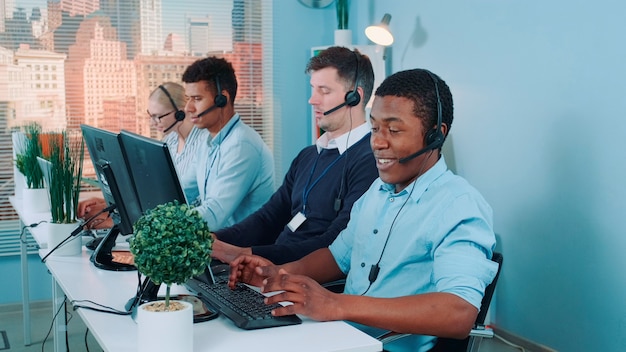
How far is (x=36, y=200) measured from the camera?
133 inches

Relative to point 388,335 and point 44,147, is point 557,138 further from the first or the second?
point 44,147

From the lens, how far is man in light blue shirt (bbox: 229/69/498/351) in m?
1.53

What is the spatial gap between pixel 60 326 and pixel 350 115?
51.6 inches

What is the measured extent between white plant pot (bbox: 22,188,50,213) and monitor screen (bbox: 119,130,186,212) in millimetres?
1709

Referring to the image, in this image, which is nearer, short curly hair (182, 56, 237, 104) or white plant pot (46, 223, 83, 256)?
white plant pot (46, 223, 83, 256)

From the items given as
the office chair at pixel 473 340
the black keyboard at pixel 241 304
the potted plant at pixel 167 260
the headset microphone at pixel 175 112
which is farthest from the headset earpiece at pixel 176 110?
the potted plant at pixel 167 260

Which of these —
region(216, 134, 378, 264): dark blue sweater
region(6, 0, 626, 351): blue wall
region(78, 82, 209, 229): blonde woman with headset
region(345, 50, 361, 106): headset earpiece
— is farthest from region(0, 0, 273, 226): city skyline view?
region(345, 50, 361, 106): headset earpiece

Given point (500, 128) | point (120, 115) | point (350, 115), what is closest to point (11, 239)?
point (120, 115)

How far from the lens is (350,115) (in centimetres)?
269

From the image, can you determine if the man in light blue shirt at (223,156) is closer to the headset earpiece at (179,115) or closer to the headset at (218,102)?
the headset at (218,102)

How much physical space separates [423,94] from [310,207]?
883mm

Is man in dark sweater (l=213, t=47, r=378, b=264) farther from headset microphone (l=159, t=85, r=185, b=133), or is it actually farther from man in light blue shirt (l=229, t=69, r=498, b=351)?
headset microphone (l=159, t=85, r=185, b=133)

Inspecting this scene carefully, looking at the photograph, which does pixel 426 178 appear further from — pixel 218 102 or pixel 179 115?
pixel 179 115

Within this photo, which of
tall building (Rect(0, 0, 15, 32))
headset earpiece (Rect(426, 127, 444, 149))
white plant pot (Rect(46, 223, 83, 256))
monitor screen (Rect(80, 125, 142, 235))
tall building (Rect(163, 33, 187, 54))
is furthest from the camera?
tall building (Rect(163, 33, 187, 54))
